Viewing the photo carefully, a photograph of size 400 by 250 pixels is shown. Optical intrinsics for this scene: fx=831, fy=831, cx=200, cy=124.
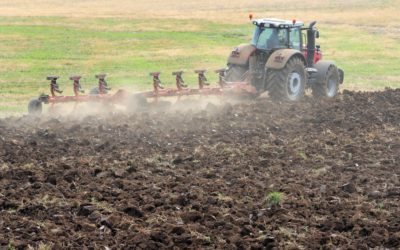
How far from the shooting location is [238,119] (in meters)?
18.8

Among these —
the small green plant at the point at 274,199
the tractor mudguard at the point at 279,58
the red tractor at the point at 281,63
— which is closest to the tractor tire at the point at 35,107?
the red tractor at the point at 281,63

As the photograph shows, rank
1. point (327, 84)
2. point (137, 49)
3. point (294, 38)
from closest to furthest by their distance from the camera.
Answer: point (294, 38)
point (327, 84)
point (137, 49)

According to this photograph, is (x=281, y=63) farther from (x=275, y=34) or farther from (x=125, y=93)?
(x=125, y=93)

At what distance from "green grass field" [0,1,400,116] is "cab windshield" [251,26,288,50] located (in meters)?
5.64

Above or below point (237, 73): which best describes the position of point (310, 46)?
above

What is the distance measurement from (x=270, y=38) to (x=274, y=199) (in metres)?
11.8

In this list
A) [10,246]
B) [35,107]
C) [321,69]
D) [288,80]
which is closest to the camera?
[10,246]

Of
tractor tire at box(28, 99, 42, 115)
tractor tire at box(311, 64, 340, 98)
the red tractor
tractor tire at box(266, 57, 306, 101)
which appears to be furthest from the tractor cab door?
tractor tire at box(28, 99, 42, 115)

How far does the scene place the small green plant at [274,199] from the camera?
10.7 metres

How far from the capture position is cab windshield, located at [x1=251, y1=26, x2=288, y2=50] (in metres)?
22.2

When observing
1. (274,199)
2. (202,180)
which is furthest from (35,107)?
(274,199)

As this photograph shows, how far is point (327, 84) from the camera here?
925 inches

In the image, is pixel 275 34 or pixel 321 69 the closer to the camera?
pixel 275 34

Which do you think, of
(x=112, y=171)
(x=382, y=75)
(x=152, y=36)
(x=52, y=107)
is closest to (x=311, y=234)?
(x=112, y=171)
